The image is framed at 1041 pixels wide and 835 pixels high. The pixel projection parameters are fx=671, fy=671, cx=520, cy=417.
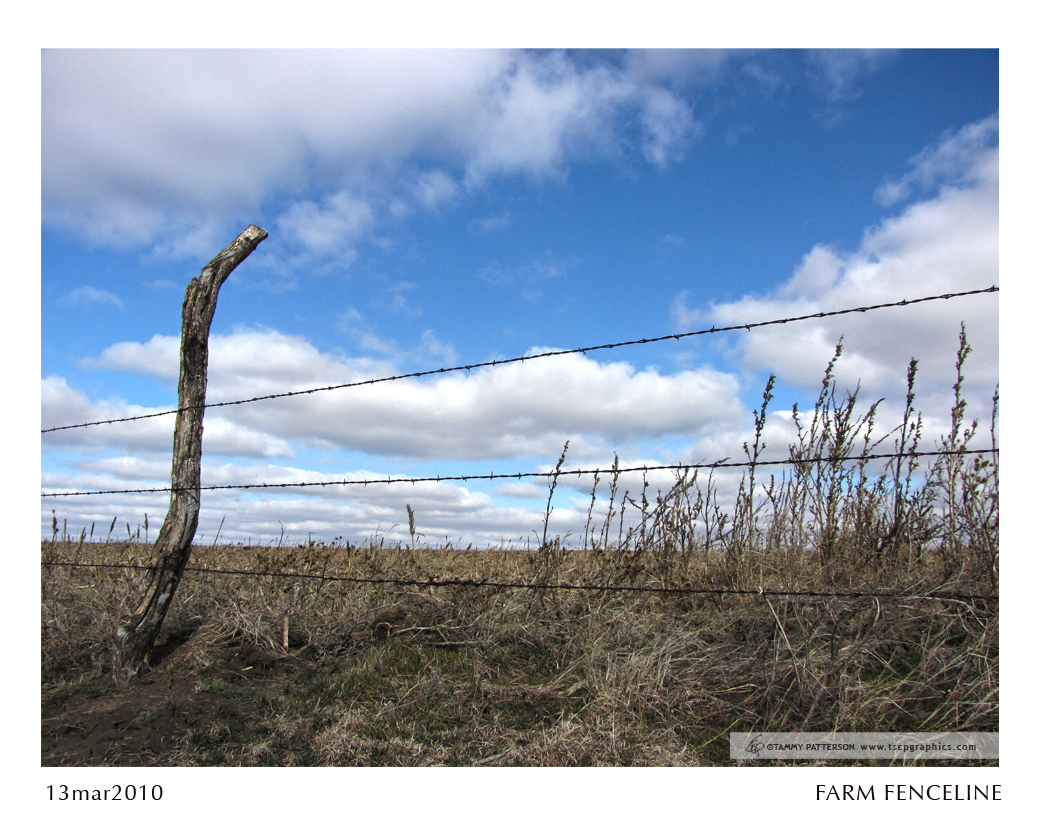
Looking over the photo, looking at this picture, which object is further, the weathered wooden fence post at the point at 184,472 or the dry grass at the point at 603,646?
the weathered wooden fence post at the point at 184,472

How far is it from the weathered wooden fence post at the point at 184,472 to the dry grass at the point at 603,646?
0.60 ft

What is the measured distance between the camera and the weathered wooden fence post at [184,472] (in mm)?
4266

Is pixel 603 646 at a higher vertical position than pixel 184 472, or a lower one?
lower

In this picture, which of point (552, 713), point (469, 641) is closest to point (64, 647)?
point (469, 641)

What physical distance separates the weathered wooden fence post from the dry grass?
183mm

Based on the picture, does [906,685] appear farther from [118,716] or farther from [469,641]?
[118,716]

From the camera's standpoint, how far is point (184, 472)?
4.50 m

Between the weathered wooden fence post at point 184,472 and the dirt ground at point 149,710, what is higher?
the weathered wooden fence post at point 184,472

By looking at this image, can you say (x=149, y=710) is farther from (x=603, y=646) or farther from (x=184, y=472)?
(x=603, y=646)

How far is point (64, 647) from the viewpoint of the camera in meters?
4.69

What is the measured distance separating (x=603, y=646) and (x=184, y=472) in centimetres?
296

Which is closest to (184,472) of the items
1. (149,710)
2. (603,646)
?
(149,710)

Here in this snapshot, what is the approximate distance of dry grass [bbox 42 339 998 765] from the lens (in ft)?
10.5

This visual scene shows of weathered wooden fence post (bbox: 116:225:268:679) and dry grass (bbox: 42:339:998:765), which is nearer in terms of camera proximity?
dry grass (bbox: 42:339:998:765)
